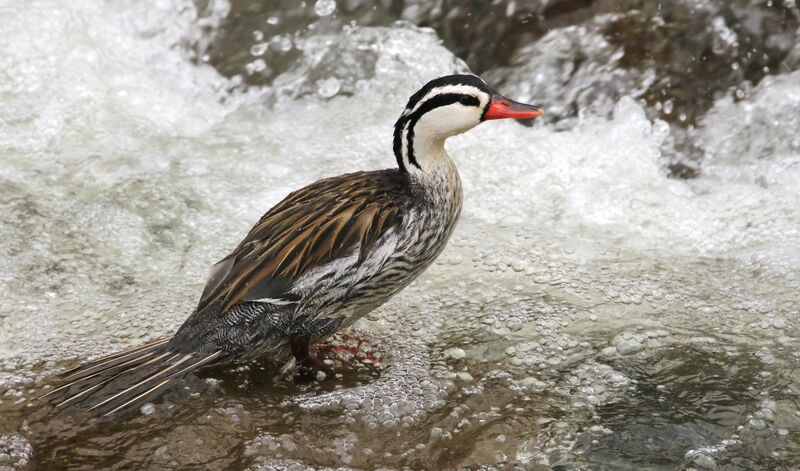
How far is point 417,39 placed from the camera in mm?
7297

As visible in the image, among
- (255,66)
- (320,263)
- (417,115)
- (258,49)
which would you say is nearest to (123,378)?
(320,263)

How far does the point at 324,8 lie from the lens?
24.8 ft

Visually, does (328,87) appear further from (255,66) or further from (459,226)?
(459,226)

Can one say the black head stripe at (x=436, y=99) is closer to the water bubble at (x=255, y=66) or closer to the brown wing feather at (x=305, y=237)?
the brown wing feather at (x=305, y=237)

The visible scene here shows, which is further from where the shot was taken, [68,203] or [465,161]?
[465,161]

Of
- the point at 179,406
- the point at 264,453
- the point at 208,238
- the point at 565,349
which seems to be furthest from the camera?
the point at 208,238

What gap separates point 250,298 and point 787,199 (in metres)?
3.75

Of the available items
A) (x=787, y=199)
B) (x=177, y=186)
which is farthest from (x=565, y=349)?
(x=177, y=186)

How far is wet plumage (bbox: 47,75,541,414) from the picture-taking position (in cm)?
411

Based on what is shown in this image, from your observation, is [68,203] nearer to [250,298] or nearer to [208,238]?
[208,238]

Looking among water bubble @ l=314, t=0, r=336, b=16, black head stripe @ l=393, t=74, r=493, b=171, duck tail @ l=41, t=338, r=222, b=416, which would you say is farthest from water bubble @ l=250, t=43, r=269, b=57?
duck tail @ l=41, t=338, r=222, b=416

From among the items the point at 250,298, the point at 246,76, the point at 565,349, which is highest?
the point at 246,76

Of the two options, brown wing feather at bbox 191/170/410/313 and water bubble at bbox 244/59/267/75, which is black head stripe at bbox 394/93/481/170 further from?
water bubble at bbox 244/59/267/75

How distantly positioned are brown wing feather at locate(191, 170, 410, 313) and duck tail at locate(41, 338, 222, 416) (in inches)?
10.3
